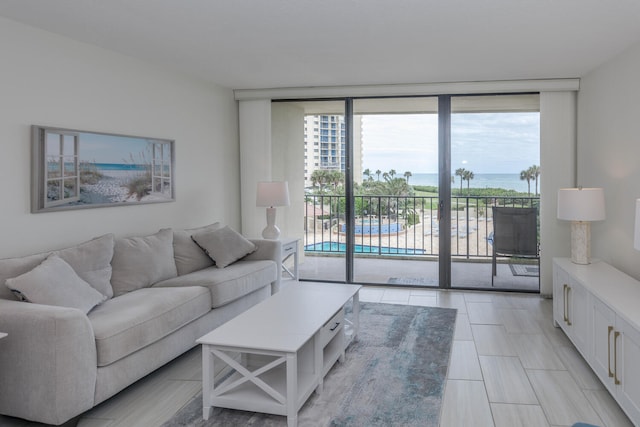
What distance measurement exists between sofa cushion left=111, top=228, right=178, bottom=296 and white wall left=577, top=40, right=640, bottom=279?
3.74 metres

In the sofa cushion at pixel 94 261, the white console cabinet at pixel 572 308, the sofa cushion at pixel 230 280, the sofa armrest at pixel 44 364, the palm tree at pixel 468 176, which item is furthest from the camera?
the palm tree at pixel 468 176

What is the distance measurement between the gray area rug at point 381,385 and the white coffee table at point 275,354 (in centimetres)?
8

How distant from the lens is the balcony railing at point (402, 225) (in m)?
5.45

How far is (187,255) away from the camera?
4.23m

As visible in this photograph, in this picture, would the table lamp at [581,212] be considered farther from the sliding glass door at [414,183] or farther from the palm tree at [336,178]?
the palm tree at [336,178]

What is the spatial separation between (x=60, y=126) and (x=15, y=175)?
501mm

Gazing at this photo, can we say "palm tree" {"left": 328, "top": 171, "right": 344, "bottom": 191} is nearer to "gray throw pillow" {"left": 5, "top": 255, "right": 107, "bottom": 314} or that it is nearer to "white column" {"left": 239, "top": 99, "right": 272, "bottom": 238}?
"white column" {"left": 239, "top": 99, "right": 272, "bottom": 238}

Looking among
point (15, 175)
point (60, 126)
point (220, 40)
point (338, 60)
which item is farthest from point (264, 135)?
point (15, 175)

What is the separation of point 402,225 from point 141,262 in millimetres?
3245

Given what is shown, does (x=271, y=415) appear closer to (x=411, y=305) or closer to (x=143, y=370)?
(x=143, y=370)

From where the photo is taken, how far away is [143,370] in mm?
2844

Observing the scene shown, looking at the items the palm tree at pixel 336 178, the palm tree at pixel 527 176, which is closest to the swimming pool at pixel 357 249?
the palm tree at pixel 336 178

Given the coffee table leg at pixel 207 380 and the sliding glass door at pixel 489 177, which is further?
the sliding glass door at pixel 489 177

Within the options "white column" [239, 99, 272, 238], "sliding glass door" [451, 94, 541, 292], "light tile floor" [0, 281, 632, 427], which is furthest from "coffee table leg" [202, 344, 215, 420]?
"sliding glass door" [451, 94, 541, 292]
